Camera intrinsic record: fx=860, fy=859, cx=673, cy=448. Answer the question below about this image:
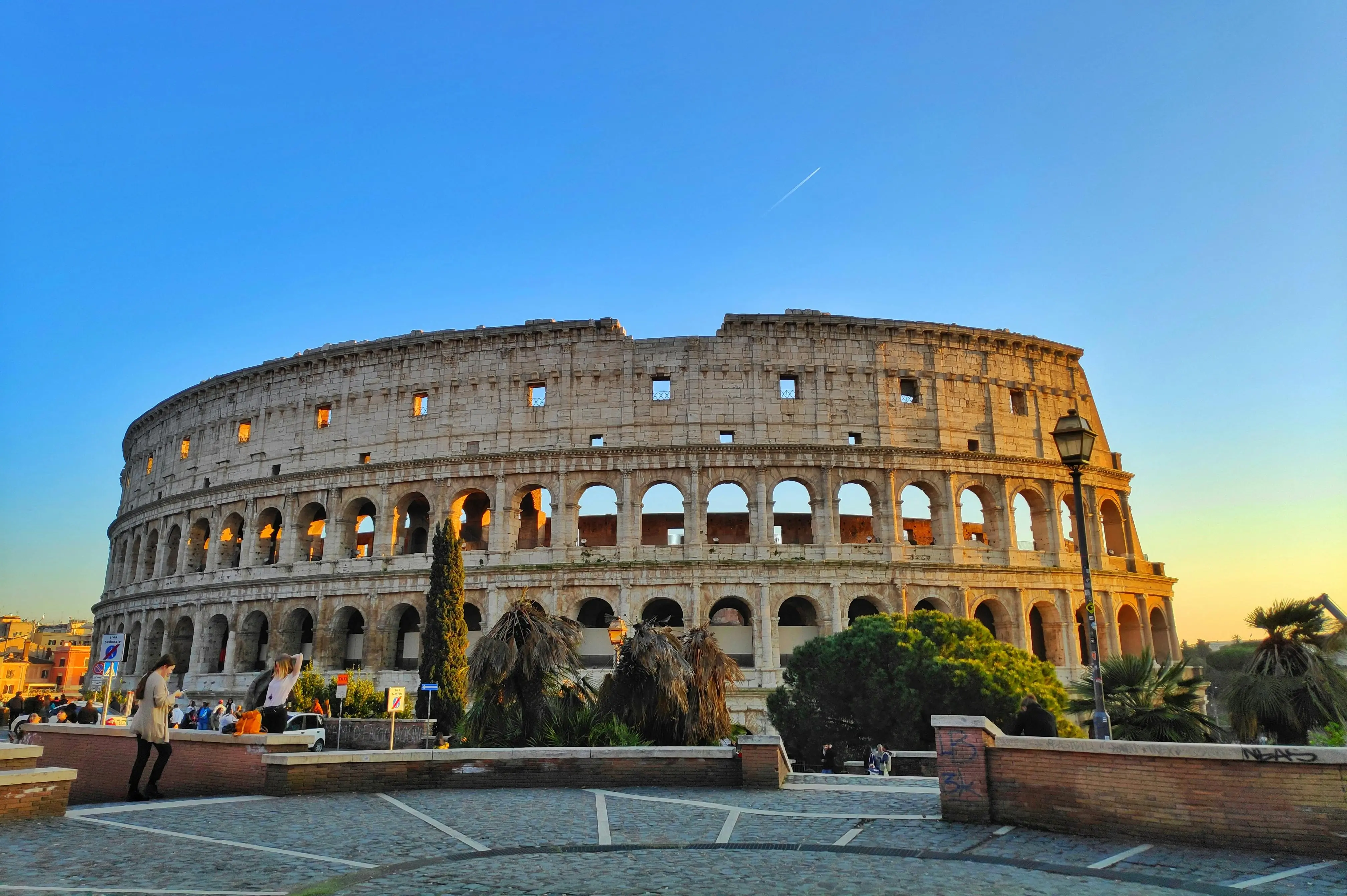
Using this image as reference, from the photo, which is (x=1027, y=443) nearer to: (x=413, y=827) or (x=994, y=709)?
(x=994, y=709)

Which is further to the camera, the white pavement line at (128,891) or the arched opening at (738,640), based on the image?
the arched opening at (738,640)

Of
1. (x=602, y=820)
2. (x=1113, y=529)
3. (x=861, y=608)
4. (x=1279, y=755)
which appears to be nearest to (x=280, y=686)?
(x=602, y=820)

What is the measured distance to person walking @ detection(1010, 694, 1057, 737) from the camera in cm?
1141

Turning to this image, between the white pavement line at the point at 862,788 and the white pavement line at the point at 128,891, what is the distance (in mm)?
8459

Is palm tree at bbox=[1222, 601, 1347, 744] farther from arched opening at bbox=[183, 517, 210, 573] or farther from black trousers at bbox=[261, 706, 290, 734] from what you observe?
arched opening at bbox=[183, 517, 210, 573]

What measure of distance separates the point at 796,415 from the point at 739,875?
30000mm

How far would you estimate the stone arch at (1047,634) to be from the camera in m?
36.0

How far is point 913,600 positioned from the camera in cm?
3491

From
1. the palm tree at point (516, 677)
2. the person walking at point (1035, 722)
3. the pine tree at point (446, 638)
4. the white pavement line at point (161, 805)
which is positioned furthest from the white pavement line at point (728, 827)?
the pine tree at point (446, 638)

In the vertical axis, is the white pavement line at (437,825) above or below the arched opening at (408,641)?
below

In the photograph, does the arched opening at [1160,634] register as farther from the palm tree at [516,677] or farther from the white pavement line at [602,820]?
the white pavement line at [602,820]

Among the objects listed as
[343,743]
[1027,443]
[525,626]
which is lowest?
[343,743]

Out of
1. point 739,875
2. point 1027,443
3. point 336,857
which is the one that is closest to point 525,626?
point 336,857

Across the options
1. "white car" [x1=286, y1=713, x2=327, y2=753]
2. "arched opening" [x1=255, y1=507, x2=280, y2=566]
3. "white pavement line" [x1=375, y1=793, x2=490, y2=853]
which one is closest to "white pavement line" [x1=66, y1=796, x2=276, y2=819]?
"white pavement line" [x1=375, y1=793, x2=490, y2=853]
